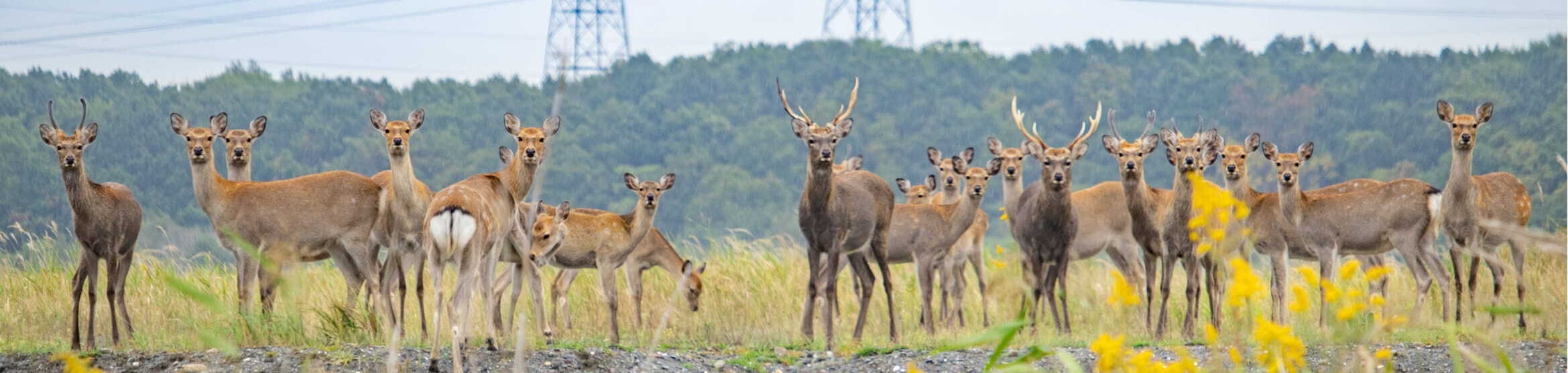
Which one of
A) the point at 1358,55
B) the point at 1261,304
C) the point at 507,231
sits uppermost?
the point at 1358,55

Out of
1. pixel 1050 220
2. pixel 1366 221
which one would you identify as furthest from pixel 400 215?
pixel 1366 221

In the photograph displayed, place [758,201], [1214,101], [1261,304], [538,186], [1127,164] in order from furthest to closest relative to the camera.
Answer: [1214,101]
[758,201]
[1261,304]
[1127,164]
[538,186]

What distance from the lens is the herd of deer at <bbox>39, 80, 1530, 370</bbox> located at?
30.3 ft

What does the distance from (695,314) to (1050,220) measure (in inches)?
105

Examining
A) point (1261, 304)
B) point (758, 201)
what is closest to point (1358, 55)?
point (758, 201)

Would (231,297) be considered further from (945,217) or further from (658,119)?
(658,119)

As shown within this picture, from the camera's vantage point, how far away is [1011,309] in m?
11.6

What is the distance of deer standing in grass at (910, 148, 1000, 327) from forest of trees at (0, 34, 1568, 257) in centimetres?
2215

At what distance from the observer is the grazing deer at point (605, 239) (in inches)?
433

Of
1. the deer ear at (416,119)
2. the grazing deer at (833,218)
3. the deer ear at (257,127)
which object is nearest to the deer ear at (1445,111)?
the grazing deer at (833,218)

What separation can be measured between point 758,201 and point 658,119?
6535mm

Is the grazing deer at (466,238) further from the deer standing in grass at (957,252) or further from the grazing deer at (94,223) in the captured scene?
the deer standing in grass at (957,252)

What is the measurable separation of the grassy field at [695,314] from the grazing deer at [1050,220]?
0.20 metres

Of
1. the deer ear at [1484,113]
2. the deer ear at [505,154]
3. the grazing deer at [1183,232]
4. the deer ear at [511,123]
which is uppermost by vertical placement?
the deer ear at [511,123]
